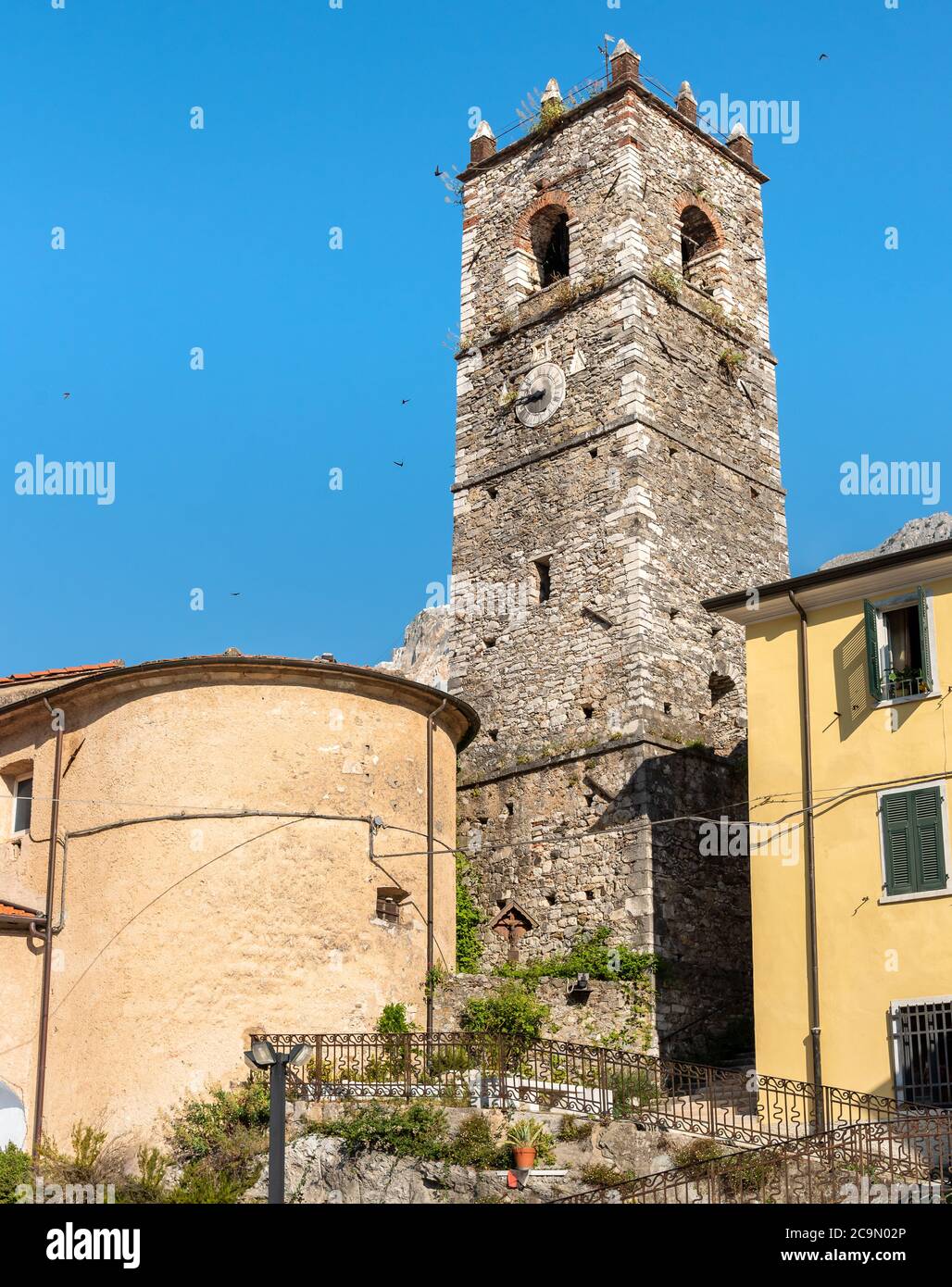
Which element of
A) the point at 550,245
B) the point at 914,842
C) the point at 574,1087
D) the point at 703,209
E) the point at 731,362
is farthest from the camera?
the point at 550,245

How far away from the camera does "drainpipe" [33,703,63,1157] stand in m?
20.3

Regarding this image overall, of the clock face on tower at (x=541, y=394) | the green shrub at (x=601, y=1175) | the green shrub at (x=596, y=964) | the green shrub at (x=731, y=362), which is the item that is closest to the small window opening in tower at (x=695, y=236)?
the green shrub at (x=731, y=362)

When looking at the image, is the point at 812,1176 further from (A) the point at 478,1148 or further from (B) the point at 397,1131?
(B) the point at 397,1131

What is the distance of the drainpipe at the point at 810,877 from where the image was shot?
1841 centimetres

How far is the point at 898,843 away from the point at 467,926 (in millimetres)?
8975

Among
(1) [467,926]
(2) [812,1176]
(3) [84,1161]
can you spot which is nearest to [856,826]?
(2) [812,1176]

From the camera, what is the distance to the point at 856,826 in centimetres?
1894

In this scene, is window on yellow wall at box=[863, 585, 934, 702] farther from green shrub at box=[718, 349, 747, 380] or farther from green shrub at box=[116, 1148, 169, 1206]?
green shrub at box=[718, 349, 747, 380]

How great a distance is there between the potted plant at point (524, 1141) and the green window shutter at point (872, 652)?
6620 millimetres

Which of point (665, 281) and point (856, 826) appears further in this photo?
point (665, 281)

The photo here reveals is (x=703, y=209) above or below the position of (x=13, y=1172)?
above

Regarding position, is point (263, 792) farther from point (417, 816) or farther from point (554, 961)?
point (554, 961)

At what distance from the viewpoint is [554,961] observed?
24141 mm
